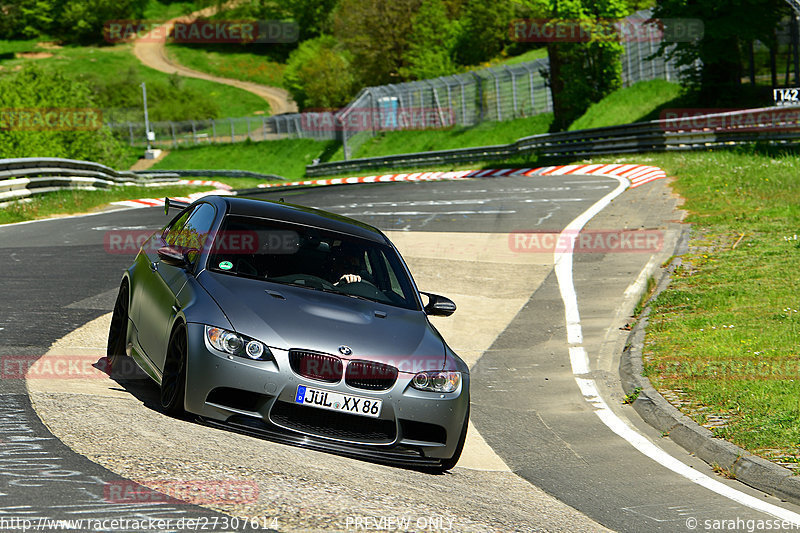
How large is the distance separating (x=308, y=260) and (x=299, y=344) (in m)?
1.44

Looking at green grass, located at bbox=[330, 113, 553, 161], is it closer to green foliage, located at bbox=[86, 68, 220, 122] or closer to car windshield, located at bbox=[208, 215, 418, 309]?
green foliage, located at bbox=[86, 68, 220, 122]

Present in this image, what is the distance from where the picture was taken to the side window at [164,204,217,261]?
7.66m

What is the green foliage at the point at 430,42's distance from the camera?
82.9 m

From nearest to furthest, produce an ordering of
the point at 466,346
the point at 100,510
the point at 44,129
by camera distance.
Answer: the point at 100,510, the point at 466,346, the point at 44,129

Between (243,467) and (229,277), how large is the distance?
1928 mm

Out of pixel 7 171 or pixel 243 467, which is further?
pixel 7 171

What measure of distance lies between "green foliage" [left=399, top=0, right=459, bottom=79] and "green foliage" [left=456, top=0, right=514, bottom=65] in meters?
1.02

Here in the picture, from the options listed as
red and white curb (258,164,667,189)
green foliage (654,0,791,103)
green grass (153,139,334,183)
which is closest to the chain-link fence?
green grass (153,139,334,183)

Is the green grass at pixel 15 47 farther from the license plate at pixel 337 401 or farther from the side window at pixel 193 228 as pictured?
the license plate at pixel 337 401

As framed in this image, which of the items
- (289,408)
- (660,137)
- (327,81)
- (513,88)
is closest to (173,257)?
(289,408)

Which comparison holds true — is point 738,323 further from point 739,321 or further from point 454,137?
point 454,137

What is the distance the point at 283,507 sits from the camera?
4.88 meters

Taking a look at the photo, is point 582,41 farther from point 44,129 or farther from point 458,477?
point 458,477

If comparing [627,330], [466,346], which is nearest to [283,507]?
[466,346]
